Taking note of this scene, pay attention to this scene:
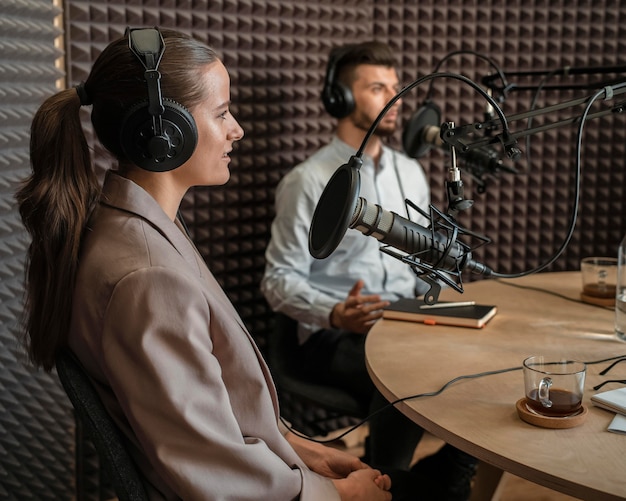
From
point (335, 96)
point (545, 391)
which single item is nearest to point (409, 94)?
point (335, 96)

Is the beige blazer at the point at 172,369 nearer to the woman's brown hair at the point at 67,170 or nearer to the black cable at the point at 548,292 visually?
the woman's brown hair at the point at 67,170

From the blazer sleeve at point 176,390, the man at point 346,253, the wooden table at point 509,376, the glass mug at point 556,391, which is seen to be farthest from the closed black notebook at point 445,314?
the blazer sleeve at point 176,390

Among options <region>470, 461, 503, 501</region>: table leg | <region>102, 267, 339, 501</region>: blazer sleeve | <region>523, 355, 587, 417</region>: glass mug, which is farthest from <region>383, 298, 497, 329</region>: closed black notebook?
<region>102, 267, 339, 501</region>: blazer sleeve

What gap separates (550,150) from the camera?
3377mm

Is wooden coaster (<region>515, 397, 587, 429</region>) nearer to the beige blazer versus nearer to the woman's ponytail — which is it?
the beige blazer

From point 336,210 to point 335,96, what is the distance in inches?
61.5

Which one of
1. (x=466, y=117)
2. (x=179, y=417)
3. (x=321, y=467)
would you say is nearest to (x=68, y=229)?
(x=179, y=417)

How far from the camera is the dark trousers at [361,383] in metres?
2.14

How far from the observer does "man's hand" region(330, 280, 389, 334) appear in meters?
2.18

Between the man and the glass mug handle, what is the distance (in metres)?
0.90

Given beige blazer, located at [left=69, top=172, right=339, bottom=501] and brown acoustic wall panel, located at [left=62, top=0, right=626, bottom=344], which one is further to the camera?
brown acoustic wall panel, located at [left=62, top=0, right=626, bottom=344]

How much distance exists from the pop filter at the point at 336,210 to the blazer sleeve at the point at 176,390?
9.1 inches

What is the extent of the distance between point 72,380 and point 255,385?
322 millimetres

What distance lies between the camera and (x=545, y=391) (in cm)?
130
